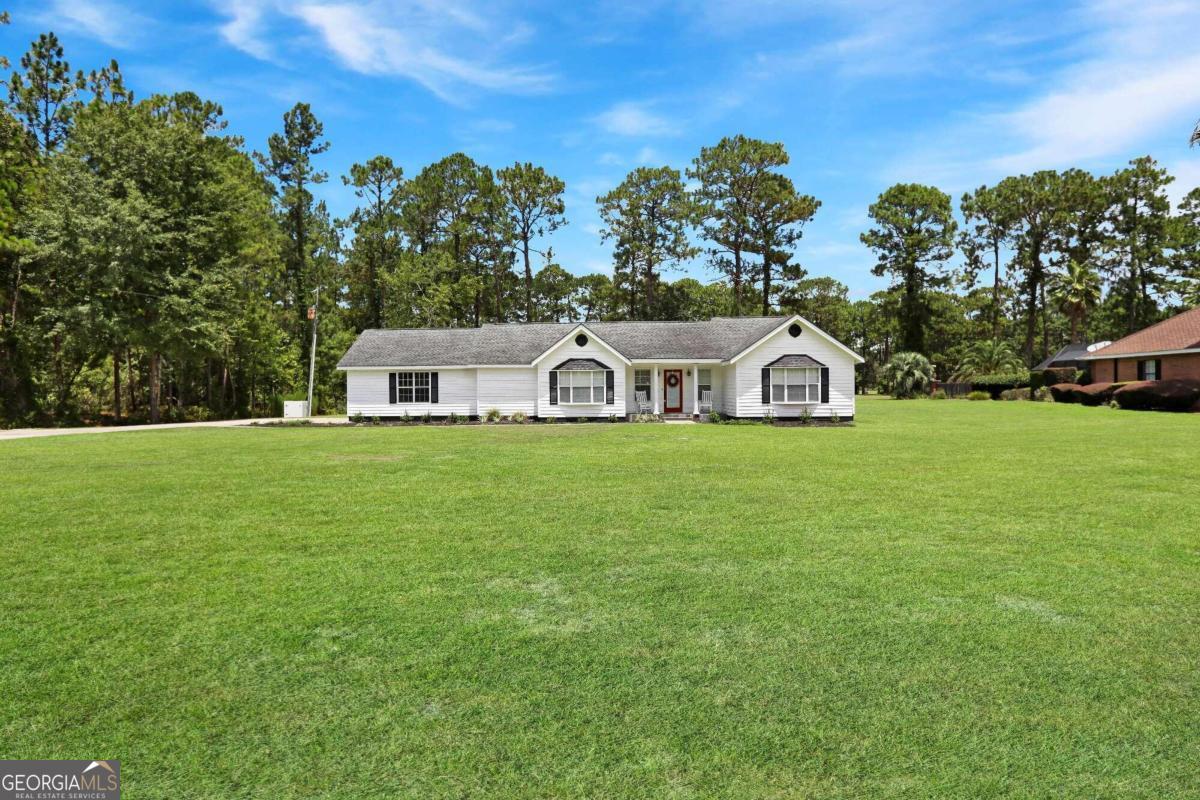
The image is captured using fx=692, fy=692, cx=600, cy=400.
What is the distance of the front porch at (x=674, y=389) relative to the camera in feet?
105

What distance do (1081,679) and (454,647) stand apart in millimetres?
3859

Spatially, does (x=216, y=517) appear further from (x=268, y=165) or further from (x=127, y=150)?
(x=268, y=165)

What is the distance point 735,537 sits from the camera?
759 centimetres

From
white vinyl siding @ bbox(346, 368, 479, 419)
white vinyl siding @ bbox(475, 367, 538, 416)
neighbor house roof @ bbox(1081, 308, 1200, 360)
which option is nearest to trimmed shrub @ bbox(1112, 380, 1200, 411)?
neighbor house roof @ bbox(1081, 308, 1200, 360)

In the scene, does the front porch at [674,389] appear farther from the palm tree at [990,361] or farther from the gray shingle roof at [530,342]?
the palm tree at [990,361]

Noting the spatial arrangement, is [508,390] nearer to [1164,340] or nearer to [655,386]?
[655,386]

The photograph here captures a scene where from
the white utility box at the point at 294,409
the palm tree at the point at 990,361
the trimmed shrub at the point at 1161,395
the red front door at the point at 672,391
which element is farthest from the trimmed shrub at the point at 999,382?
the white utility box at the point at 294,409

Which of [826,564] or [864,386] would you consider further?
[864,386]

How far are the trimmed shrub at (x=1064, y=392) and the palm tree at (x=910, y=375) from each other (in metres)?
9.37

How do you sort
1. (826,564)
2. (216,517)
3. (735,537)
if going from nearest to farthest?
(826,564) → (735,537) → (216,517)

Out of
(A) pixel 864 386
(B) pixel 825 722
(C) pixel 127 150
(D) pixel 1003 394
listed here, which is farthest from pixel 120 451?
(A) pixel 864 386

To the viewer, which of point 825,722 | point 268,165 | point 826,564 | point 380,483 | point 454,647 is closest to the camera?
point 825,722

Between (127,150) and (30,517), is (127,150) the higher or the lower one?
the higher one

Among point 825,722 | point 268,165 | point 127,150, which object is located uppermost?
point 268,165
